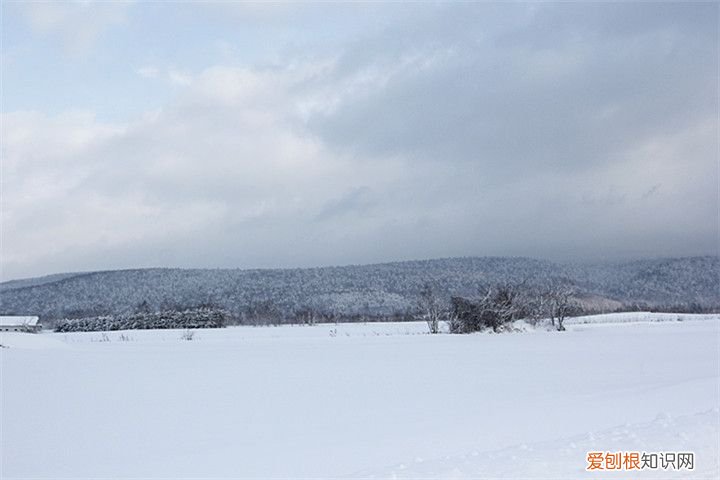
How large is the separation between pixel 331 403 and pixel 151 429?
12.8ft

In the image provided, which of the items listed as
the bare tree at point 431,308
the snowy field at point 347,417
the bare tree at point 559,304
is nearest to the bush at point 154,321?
the bare tree at point 431,308

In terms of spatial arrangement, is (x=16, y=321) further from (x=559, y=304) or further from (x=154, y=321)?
(x=559, y=304)

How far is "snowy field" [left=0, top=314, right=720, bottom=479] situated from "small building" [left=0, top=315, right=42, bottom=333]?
4736 centimetres

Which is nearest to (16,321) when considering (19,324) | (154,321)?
(19,324)

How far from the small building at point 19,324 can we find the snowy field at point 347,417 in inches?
1865

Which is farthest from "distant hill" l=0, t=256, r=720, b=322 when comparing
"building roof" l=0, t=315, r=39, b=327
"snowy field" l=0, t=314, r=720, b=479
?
"snowy field" l=0, t=314, r=720, b=479

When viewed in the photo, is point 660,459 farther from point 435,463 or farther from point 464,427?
point 464,427

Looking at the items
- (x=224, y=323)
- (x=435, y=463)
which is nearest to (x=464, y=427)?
(x=435, y=463)

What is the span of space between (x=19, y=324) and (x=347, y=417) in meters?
66.4

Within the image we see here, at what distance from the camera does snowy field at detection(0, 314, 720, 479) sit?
29.8 feet

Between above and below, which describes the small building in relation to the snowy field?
above

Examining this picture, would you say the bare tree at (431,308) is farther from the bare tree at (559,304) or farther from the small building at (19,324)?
the small building at (19,324)

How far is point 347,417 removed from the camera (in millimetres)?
12508

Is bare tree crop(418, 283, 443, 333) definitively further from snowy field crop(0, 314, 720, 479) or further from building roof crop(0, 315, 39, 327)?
building roof crop(0, 315, 39, 327)
